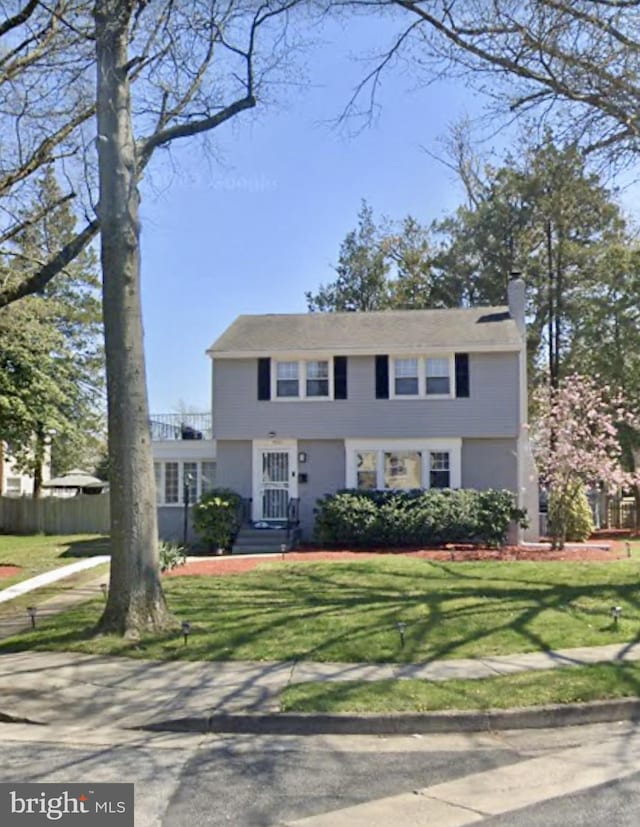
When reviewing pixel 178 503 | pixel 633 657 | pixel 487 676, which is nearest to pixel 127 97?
pixel 487 676

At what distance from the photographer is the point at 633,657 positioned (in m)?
7.29

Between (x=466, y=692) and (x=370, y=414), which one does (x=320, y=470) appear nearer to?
(x=370, y=414)

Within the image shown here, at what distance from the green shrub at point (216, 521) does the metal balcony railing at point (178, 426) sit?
4526 millimetres

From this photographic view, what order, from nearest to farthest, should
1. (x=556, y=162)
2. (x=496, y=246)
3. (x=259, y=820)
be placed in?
(x=259, y=820)
(x=556, y=162)
(x=496, y=246)

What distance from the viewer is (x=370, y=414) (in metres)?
21.0

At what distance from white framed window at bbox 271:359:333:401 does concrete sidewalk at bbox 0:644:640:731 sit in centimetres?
1380

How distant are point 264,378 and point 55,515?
42.0 feet

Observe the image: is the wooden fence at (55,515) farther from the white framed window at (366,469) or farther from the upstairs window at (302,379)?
the white framed window at (366,469)

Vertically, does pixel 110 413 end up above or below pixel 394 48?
below

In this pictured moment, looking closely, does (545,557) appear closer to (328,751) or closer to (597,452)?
(597,452)

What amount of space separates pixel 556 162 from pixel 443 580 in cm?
828

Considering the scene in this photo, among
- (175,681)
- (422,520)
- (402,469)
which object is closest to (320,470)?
(402,469)

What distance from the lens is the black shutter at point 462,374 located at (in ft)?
67.9

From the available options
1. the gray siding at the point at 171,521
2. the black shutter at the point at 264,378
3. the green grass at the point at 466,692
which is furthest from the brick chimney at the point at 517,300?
the green grass at the point at 466,692
